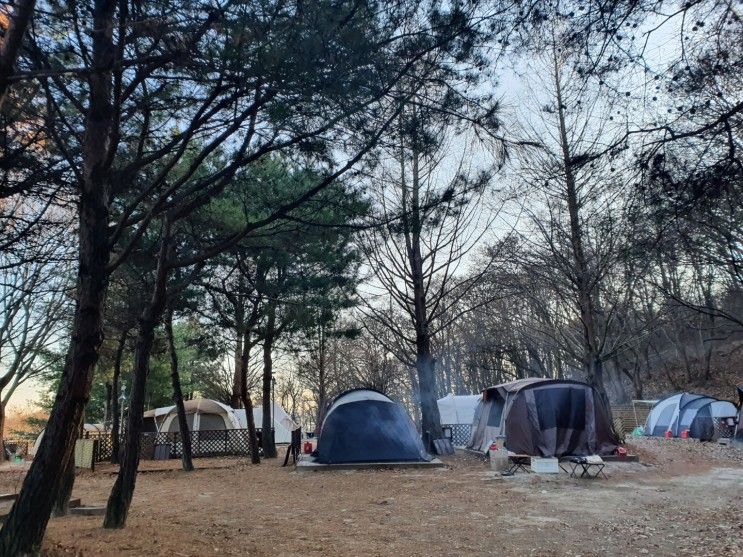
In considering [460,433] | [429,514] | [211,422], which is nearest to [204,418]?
[211,422]

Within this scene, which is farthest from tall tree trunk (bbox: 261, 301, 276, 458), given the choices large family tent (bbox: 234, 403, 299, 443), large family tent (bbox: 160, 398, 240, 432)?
large family tent (bbox: 234, 403, 299, 443)

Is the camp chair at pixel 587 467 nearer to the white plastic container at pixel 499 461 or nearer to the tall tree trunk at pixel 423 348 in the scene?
the white plastic container at pixel 499 461

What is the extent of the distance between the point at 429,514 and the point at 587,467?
449 centimetres

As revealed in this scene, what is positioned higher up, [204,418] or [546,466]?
[204,418]

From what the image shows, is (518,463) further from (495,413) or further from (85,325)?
(85,325)

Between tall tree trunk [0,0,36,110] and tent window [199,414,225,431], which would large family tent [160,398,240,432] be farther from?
tall tree trunk [0,0,36,110]

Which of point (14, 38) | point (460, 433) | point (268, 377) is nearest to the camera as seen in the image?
point (14, 38)

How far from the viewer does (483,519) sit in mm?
7145

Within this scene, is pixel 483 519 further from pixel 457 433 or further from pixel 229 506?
pixel 457 433

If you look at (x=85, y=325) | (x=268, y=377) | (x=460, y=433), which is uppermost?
(x=268, y=377)

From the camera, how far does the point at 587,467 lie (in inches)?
421

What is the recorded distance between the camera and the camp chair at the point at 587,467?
10.4 metres

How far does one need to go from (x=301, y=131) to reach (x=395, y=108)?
3.06ft

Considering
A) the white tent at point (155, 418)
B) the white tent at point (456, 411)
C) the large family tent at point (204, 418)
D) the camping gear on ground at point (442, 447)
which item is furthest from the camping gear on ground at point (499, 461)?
the white tent at point (155, 418)
